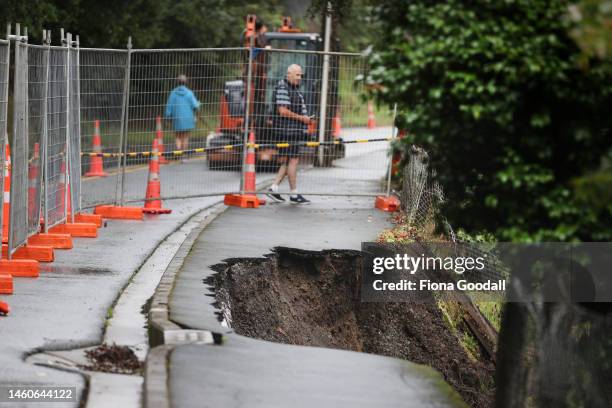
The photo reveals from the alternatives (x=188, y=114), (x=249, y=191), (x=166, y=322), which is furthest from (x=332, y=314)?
(x=188, y=114)

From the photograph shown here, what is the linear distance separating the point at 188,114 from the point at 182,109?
518 mm

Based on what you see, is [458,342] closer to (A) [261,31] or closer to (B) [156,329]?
(B) [156,329]

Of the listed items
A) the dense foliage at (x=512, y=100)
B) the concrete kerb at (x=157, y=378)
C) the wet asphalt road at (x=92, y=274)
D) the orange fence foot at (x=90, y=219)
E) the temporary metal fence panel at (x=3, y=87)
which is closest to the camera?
the dense foliage at (x=512, y=100)

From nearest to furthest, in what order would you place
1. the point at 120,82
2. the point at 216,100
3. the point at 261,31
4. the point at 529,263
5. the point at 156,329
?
the point at 529,263 → the point at 156,329 → the point at 120,82 → the point at 216,100 → the point at 261,31

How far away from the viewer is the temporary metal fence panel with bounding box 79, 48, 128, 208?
13.9 meters

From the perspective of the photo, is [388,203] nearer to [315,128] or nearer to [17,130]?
[315,128]

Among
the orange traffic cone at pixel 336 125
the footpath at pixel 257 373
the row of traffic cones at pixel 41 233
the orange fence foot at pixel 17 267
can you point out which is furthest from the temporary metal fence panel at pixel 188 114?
the footpath at pixel 257 373

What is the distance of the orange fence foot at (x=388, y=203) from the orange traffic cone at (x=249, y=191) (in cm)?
174

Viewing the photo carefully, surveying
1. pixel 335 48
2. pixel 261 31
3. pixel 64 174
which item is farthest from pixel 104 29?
pixel 64 174

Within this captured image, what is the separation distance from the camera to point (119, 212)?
15.0m

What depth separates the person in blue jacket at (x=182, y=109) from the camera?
15930 millimetres

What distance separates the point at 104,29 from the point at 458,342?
745 inches

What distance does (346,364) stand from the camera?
7.66 metres

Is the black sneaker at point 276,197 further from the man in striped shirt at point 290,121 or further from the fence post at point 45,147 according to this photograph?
the fence post at point 45,147
